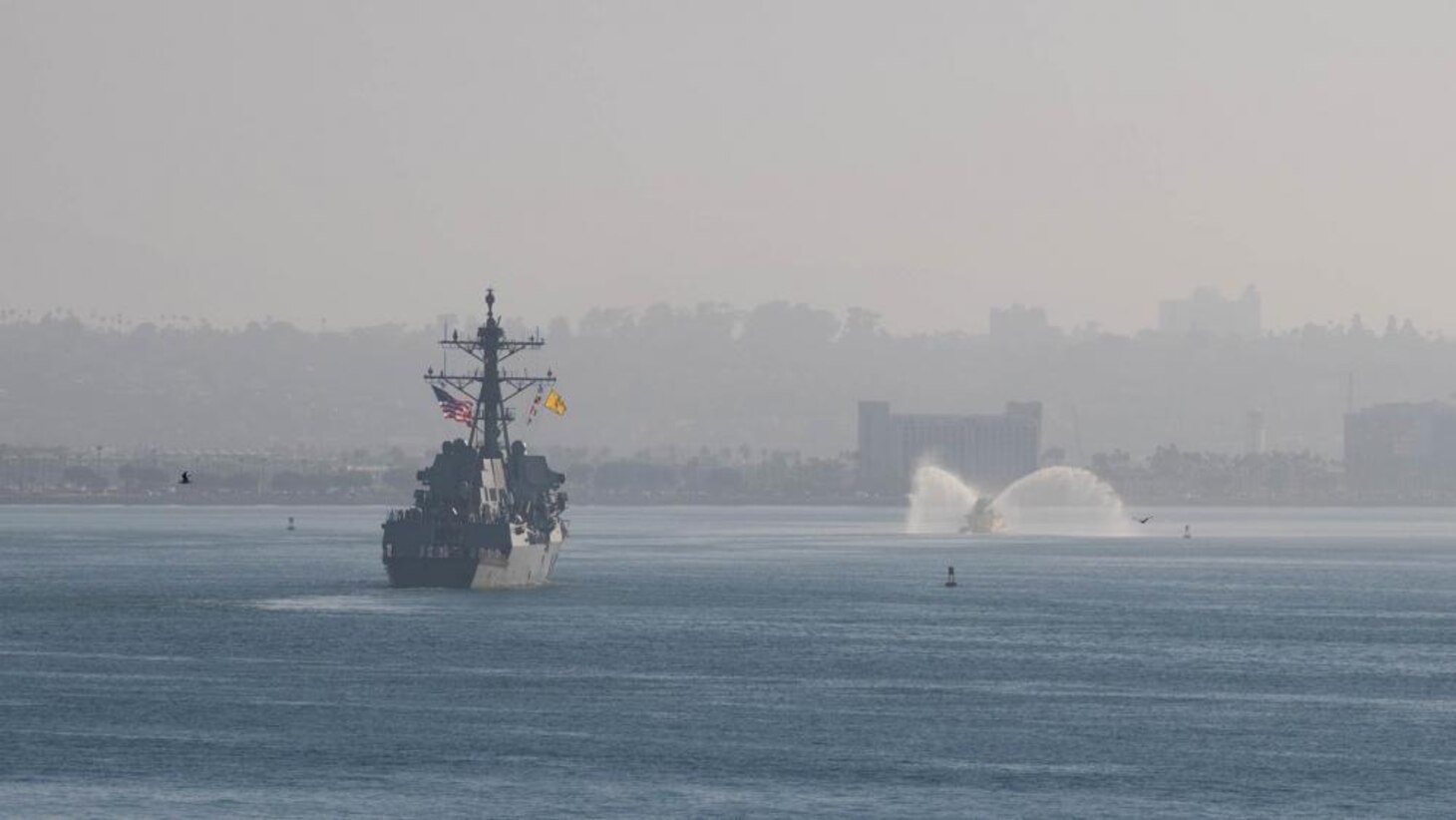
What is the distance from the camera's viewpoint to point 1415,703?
363 feet

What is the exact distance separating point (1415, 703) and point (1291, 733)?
14.3m

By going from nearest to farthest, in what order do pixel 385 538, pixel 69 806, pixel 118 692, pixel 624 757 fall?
pixel 69 806 → pixel 624 757 → pixel 118 692 → pixel 385 538

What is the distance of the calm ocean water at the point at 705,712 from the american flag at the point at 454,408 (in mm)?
11669

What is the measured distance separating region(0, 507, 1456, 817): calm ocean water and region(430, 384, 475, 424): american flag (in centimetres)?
1167

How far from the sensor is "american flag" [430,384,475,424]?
164 m

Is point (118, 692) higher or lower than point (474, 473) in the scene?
lower

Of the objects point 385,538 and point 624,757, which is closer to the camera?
point 624,757

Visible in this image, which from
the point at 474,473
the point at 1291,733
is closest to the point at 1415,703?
the point at 1291,733

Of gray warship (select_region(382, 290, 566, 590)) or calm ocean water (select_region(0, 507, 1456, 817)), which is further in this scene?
gray warship (select_region(382, 290, 566, 590))

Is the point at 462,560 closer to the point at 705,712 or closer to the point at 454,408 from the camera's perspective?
the point at 454,408

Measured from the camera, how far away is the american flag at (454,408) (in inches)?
6452

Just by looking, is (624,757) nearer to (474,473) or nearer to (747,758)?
(747,758)

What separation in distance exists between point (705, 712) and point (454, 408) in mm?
63800

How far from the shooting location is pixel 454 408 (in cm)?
16438
